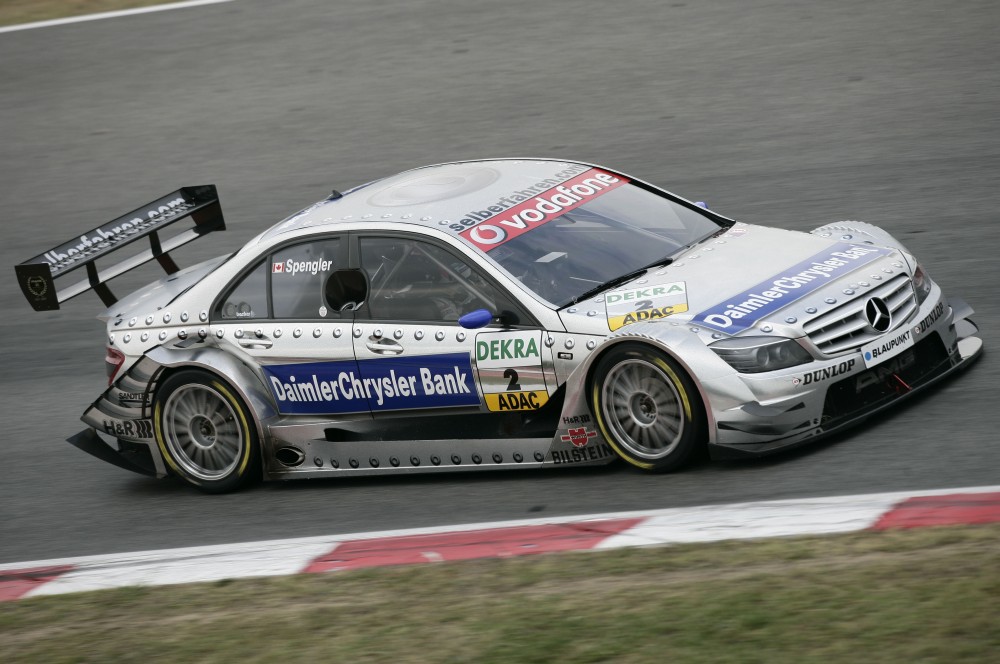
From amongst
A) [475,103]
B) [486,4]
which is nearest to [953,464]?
[475,103]

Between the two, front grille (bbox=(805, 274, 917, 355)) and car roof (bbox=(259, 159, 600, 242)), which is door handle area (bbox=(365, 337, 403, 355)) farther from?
front grille (bbox=(805, 274, 917, 355))

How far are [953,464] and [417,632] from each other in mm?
2557

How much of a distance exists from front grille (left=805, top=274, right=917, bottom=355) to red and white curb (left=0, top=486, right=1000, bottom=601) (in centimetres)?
77

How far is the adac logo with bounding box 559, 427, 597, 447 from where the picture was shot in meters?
6.30

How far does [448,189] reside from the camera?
287 inches

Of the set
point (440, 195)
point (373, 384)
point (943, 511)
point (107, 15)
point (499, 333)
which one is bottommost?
point (943, 511)

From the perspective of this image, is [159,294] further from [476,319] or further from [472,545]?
[472,545]

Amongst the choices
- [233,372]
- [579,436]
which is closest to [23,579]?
[233,372]

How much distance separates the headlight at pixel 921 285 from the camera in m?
6.57

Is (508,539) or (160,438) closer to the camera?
(508,539)

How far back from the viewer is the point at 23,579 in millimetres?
6250

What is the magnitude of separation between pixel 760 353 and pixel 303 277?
8.31ft

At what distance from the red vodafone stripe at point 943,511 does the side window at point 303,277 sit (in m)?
3.10

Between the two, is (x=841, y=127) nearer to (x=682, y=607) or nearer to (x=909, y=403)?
(x=909, y=403)
